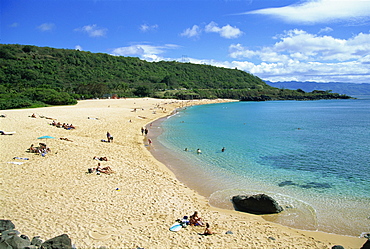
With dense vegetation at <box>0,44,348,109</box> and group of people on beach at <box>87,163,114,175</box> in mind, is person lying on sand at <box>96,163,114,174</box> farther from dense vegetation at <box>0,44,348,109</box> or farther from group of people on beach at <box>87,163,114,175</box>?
dense vegetation at <box>0,44,348,109</box>

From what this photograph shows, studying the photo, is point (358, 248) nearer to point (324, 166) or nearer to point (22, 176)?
point (324, 166)

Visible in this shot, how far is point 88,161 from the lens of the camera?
1454 cm

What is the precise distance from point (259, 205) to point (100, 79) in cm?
10752

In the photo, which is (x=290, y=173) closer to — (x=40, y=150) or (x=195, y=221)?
(x=195, y=221)

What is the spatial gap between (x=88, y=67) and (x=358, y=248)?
12616 centimetres

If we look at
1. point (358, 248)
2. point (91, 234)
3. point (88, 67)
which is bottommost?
point (358, 248)

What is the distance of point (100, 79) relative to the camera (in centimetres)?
10856

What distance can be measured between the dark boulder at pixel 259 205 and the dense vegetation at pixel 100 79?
4182 cm

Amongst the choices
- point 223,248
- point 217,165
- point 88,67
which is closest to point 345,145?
point 217,165

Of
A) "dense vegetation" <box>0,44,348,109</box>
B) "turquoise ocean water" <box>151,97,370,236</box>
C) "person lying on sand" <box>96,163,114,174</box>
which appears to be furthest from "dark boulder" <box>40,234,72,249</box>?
"dense vegetation" <box>0,44,348,109</box>

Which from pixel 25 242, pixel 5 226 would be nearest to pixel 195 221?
pixel 25 242

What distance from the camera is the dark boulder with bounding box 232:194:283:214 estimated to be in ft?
32.5

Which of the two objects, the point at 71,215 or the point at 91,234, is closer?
the point at 91,234

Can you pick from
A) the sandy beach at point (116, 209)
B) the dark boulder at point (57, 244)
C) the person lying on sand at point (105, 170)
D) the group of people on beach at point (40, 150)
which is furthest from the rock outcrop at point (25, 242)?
the group of people on beach at point (40, 150)
